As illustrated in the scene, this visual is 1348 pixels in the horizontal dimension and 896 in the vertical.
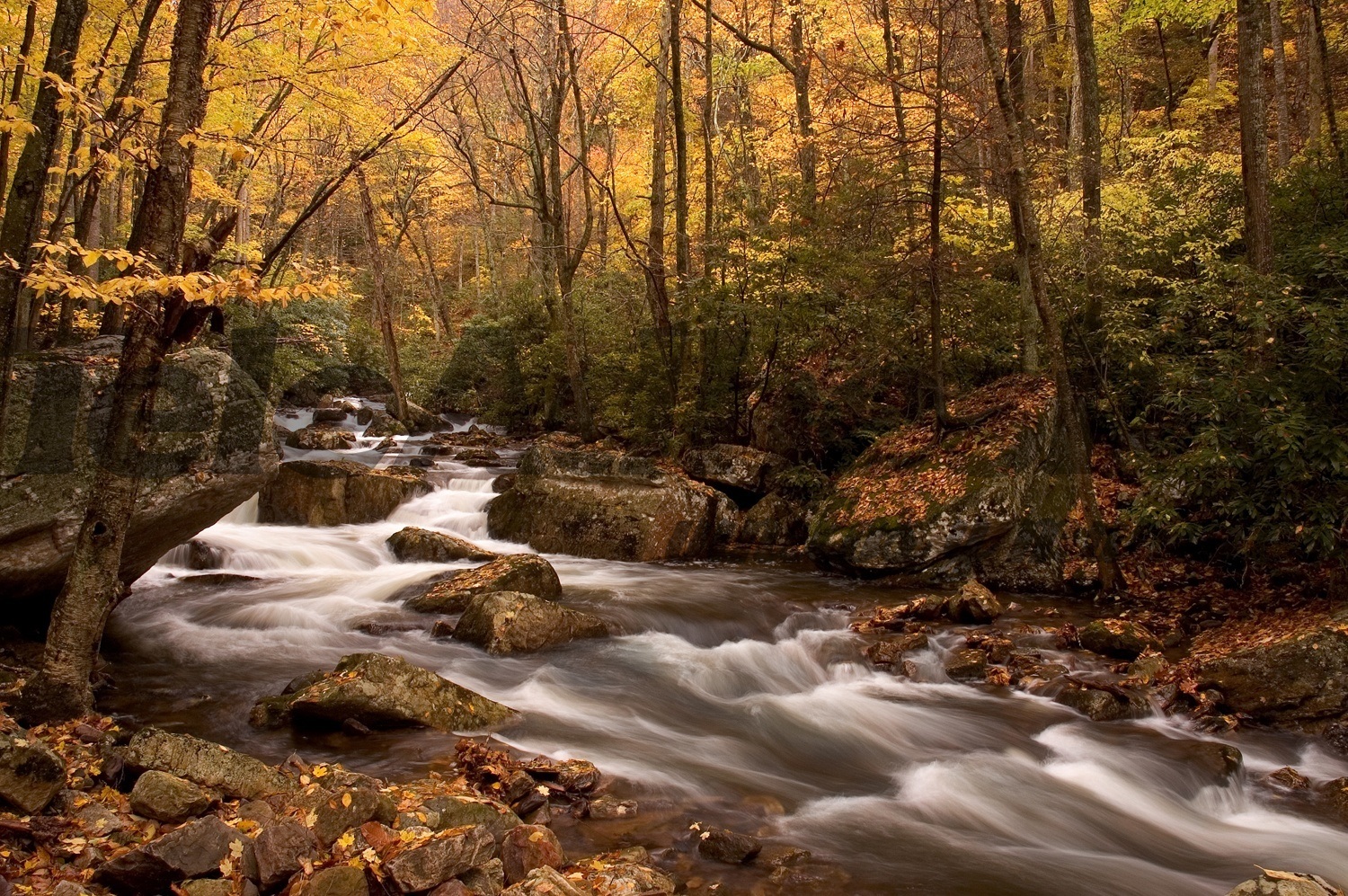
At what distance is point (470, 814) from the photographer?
13.8ft

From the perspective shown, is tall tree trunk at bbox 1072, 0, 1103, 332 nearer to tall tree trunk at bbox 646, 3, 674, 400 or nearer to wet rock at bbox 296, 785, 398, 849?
tall tree trunk at bbox 646, 3, 674, 400

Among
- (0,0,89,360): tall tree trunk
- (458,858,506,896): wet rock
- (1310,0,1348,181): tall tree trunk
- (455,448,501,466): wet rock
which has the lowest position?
(458,858,506,896): wet rock

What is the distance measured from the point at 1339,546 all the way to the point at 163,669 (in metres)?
10.6

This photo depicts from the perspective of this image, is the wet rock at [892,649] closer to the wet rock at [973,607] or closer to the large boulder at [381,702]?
the wet rock at [973,607]

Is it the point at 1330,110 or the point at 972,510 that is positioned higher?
the point at 1330,110

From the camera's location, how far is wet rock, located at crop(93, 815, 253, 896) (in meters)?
3.21

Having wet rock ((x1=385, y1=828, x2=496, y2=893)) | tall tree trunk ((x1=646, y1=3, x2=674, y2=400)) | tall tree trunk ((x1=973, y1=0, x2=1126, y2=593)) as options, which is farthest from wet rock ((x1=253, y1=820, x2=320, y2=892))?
tall tree trunk ((x1=646, y1=3, x2=674, y2=400))

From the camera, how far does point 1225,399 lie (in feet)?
26.0

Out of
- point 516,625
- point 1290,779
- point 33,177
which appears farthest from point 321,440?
point 1290,779

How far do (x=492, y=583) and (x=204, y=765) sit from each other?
5.18m

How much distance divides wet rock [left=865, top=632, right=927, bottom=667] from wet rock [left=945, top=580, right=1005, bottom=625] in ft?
2.66

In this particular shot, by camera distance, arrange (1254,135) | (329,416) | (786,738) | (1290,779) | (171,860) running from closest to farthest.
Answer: (171,860) < (1290,779) < (786,738) < (1254,135) < (329,416)

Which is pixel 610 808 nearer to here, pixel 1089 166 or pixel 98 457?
pixel 98 457

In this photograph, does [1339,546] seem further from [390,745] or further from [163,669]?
[163,669]
